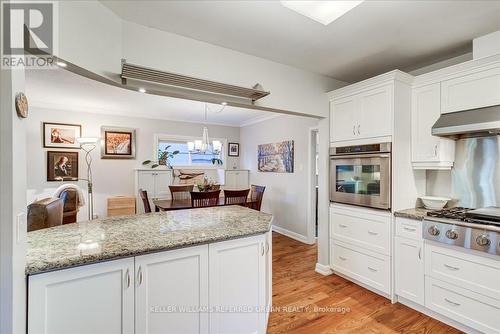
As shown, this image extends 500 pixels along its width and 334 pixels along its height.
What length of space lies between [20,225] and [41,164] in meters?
4.27

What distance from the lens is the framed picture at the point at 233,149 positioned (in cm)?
619

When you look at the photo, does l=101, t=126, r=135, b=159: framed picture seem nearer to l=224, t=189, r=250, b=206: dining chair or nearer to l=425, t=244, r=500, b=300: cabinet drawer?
l=224, t=189, r=250, b=206: dining chair

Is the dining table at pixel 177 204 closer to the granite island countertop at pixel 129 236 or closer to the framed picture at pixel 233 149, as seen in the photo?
the granite island countertop at pixel 129 236

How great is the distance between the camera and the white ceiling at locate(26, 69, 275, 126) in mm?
3197

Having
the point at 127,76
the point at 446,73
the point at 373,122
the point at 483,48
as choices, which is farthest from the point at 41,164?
the point at 483,48

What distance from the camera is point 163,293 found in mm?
1408

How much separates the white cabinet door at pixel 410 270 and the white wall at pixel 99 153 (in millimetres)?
4752

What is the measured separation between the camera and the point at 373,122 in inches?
98.4

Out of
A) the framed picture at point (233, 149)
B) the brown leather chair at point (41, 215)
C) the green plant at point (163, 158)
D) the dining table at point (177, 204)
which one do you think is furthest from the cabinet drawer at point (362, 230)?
the green plant at point (163, 158)

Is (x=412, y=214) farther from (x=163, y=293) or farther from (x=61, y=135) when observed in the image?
(x=61, y=135)

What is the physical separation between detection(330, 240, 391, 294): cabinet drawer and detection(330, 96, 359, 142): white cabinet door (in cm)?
131

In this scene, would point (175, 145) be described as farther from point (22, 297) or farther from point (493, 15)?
point (493, 15)

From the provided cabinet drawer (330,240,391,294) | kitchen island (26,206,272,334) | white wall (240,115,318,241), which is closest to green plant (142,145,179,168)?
white wall (240,115,318,241)

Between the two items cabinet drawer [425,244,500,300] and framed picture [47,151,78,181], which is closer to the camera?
cabinet drawer [425,244,500,300]
